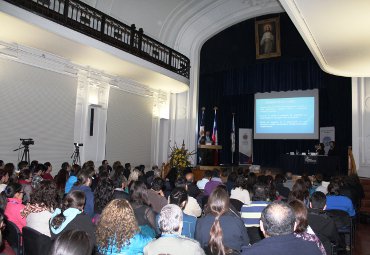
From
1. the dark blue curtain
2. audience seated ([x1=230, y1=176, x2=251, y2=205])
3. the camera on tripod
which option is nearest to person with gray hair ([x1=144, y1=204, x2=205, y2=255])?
audience seated ([x1=230, y1=176, x2=251, y2=205])

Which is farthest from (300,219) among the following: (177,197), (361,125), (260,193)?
(361,125)

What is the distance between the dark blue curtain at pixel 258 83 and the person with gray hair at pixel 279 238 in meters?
→ 11.2

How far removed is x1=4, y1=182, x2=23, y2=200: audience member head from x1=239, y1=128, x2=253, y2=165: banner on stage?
38.6ft

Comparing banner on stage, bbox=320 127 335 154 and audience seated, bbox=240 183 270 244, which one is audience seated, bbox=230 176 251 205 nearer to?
audience seated, bbox=240 183 270 244

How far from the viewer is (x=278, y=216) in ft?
6.52

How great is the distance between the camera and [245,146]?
14.8m

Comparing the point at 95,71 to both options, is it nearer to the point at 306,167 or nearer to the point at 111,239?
the point at 306,167

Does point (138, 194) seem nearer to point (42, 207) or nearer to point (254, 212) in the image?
point (42, 207)

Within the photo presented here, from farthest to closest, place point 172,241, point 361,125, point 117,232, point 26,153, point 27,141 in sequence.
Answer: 1. point 361,125
2. point 26,153
3. point 27,141
4. point 117,232
5. point 172,241

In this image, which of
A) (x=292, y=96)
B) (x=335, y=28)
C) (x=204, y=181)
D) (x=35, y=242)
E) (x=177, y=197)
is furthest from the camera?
(x=292, y=96)

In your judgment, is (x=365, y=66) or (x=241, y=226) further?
(x=365, y=66)

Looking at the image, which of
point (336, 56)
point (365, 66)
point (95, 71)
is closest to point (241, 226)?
point (336, 56)

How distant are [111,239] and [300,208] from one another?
4.73 feet

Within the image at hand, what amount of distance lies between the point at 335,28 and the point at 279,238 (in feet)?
18.6
